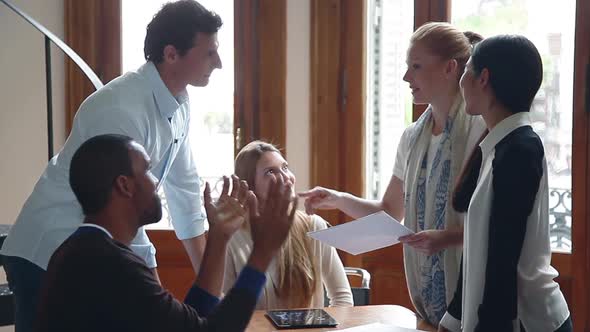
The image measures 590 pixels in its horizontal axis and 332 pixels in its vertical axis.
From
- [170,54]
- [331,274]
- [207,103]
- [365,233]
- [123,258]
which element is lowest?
[331,274]

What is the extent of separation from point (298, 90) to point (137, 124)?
1930 millimetres

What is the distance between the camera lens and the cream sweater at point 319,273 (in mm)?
2590

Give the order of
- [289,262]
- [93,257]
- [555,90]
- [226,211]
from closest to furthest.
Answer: [93,257] < [226,211] < [289,262] < [555,90]

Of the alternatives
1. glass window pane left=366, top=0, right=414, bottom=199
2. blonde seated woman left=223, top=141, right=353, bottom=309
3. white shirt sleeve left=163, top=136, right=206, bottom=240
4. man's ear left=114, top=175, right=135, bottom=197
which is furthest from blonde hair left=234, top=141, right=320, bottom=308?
glass window pane left=366, top=0, right=414, bottom=199

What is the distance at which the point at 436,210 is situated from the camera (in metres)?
2.18

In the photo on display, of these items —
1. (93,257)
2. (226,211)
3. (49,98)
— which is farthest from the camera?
(49,98)

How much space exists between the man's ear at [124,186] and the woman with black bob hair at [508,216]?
2.35 ft

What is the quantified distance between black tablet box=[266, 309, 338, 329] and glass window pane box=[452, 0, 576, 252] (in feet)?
5.69

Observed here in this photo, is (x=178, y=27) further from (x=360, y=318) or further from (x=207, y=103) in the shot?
(x=207, y=103)

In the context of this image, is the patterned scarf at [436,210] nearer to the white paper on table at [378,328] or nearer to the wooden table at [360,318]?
the wooden table at [360,318]

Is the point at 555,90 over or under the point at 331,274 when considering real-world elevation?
over

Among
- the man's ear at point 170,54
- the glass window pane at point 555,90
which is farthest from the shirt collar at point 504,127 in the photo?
the glass window pane at point 555,90

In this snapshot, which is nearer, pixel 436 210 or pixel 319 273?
pixel 436 210

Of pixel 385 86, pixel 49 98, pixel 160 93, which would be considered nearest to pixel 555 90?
pixel 385 86
